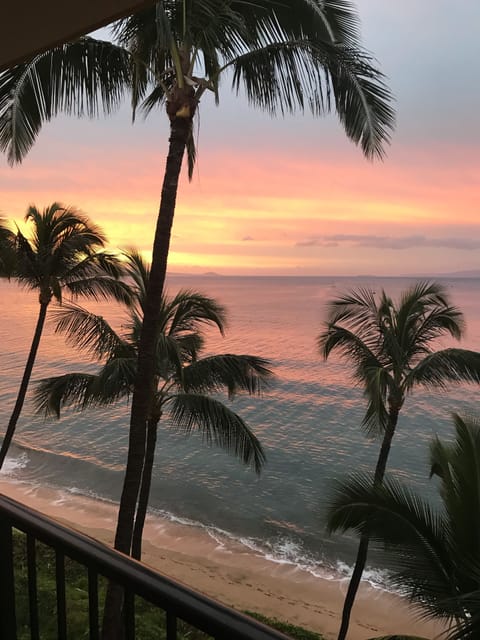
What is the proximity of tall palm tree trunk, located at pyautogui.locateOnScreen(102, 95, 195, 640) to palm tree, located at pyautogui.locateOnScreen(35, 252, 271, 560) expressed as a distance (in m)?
1.03

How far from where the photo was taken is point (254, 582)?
12.8 m

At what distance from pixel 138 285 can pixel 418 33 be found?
9676 millimetres

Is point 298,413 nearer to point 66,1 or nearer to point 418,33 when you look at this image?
point 418,33

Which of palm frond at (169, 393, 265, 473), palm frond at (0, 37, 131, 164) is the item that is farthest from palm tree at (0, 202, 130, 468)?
palm frond at (0, 37, 131, 164)

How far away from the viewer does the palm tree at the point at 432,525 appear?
13.6 ft

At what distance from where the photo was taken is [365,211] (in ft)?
229

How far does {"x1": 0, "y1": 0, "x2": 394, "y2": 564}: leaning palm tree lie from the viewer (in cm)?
552

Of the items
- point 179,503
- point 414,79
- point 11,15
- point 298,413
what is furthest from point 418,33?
point 298,413

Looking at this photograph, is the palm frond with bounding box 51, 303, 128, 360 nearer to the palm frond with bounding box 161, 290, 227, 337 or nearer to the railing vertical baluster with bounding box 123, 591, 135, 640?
the palm frond with bounding box 161, 290, 227, 337

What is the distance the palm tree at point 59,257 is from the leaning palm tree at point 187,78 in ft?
12.6

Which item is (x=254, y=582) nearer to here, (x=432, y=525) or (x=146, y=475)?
(x=146, y=475)

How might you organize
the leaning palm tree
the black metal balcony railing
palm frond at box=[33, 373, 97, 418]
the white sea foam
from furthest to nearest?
the white sea foam < palm frond at box=[33, 373, 97, 418] < the leaning palm tree < the black metal balcony railing

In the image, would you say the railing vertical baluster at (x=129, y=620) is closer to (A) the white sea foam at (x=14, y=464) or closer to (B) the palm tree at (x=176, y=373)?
(B) the palm tree at (x=176, y=373)

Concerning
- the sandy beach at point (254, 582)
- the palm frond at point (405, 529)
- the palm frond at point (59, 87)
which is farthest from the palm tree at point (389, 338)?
the palm frond at point (59, 87)
